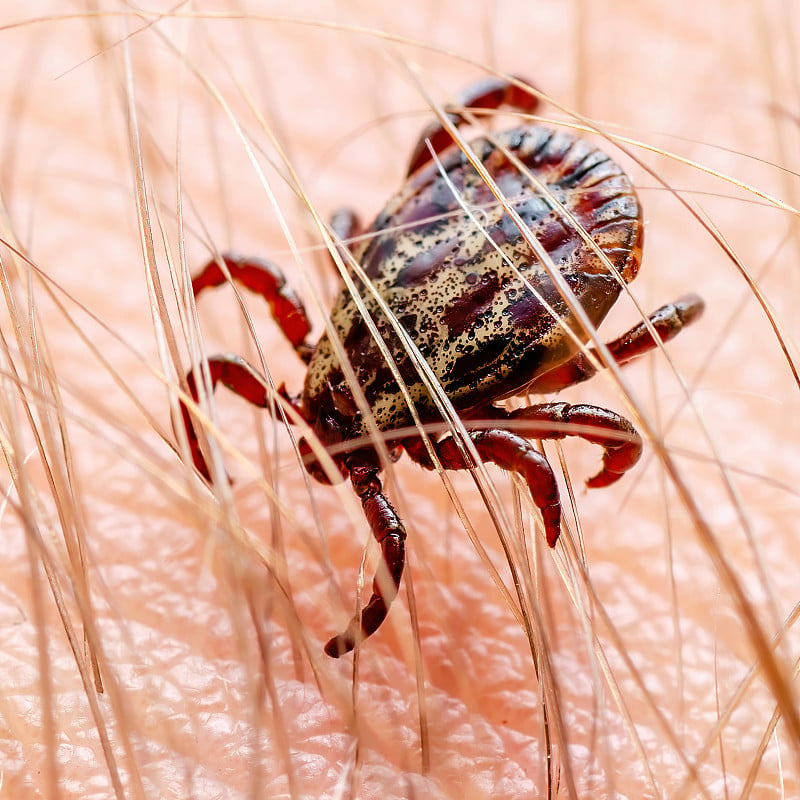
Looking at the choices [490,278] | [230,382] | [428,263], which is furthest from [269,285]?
[490,278]

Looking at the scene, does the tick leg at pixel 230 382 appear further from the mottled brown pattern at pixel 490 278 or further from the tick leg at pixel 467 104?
the tick leg at pixel 467 104

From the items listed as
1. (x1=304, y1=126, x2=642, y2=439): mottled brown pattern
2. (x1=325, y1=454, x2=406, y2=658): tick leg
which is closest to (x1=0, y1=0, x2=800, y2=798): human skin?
(x1=325, y1=454, x2=406, y2=658): tick leg

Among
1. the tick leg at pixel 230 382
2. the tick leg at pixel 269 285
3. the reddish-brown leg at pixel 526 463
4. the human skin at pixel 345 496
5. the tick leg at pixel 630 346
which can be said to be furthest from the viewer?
the tick leg at pixel 269 285

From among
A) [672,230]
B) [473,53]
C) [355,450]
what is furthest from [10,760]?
[473,53]

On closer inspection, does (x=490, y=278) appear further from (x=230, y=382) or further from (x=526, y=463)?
(x=230, y=382)

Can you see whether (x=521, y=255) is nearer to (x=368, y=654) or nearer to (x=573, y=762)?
(x=368, y=654)

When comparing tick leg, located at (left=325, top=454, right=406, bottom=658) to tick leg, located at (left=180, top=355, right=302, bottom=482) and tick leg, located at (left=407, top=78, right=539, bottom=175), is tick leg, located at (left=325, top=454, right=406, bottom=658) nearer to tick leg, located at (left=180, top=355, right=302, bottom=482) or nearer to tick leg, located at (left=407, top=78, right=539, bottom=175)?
tick leg, located at (left=180, top=355, right=302, bottom=482)

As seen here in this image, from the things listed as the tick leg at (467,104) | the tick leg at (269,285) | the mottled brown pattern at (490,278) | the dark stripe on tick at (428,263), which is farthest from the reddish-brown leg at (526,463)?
the tick leg at (467,104)
